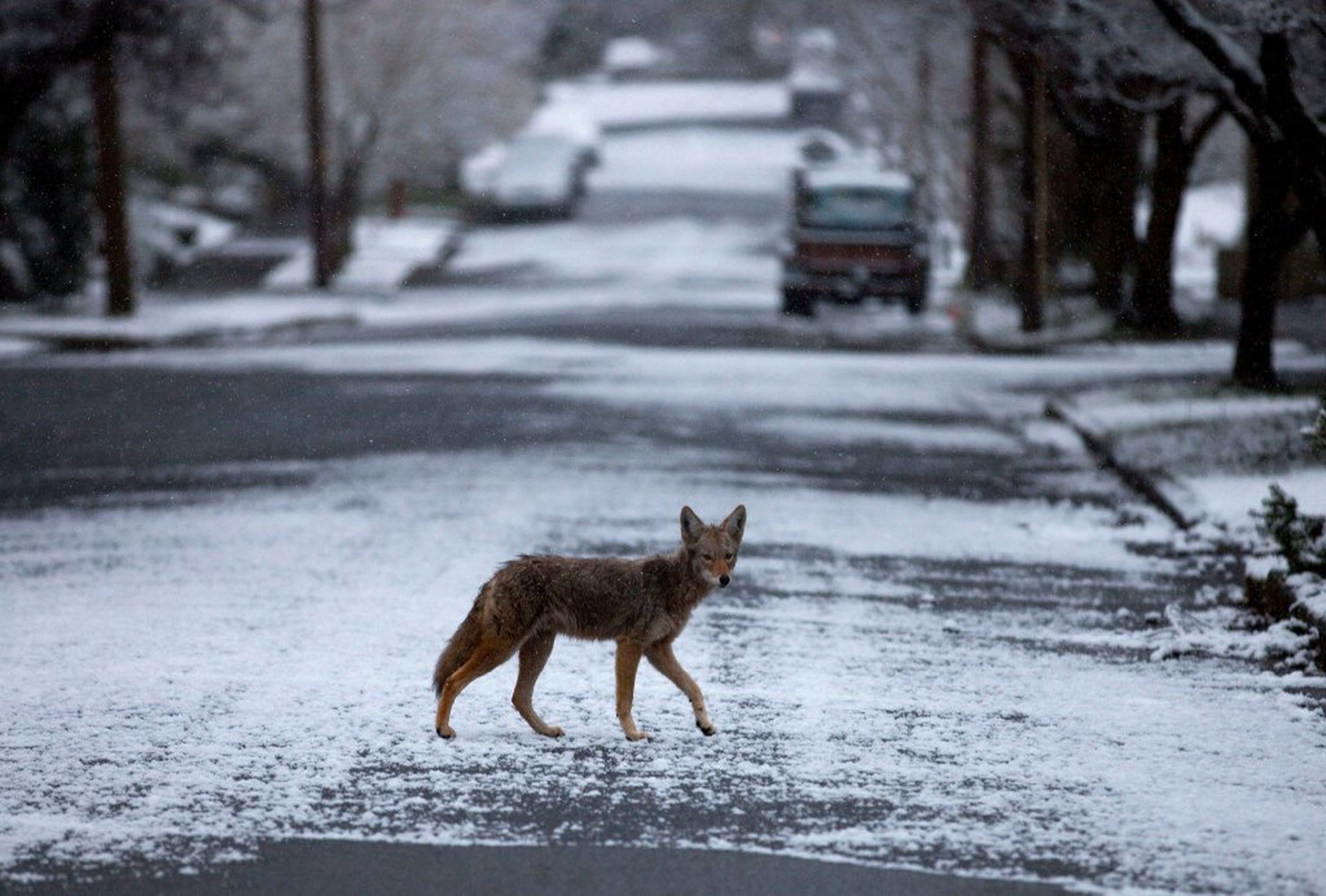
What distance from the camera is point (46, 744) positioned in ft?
25.1

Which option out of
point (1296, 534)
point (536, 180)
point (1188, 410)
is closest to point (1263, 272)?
point (1188, 410)

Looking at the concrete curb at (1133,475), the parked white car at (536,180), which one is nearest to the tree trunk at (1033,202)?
the concrete curb at (1133,475)

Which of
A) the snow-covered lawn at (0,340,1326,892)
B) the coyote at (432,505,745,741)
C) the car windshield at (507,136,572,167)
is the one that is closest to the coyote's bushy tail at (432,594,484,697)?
the coyote at (432,505,745,741)

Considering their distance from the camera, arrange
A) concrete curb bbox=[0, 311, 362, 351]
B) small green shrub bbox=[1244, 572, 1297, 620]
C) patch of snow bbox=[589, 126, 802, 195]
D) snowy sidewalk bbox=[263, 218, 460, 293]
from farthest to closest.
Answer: patch of snow bbox=[589, 126, 802, 195] → snowy sidewalk bbox=[263, 218, 460, 293] → concrete curb bbox=[0, 311, 362, 351] → small green shrub bbox=[1244, 572, 1297, 620]

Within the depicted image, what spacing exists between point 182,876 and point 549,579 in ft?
5.86

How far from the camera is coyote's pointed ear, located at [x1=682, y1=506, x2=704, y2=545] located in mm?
7355

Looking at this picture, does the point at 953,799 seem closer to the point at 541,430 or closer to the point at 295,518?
the point at 295,518

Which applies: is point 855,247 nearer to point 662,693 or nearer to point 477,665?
point 662,693

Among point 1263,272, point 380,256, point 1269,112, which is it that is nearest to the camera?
point 1269,112

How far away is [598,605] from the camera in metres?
7.40

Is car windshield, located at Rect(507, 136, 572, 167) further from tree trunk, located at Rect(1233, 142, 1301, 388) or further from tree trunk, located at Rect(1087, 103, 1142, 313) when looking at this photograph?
tree trunk, located at Rect(1233, 142, 1301, 388)

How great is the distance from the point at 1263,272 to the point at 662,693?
13799mm

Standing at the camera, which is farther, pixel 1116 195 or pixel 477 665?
pixel 1116 195

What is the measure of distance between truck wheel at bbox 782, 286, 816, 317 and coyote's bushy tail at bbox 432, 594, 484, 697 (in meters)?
29.7
